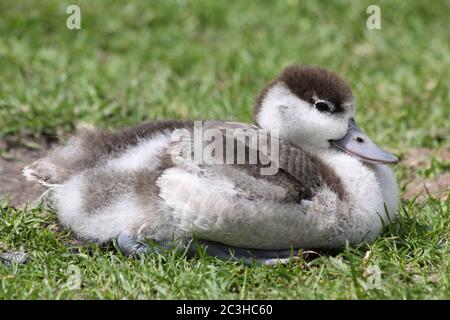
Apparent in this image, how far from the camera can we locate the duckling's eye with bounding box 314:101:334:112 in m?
4.14

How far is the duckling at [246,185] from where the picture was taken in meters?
3.72

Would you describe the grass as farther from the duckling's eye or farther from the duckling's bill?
the duckling's eye

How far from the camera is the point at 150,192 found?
377 centimetres

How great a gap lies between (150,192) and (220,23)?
4.27 metres

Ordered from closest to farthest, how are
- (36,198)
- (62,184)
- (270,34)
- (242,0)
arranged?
(62,184) → (36,198) → (270,34) → (242,0)

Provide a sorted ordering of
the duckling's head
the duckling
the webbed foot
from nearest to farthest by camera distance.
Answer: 1. the duckling
2. the webbed foot
3. the duckling's head

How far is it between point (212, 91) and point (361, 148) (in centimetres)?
241

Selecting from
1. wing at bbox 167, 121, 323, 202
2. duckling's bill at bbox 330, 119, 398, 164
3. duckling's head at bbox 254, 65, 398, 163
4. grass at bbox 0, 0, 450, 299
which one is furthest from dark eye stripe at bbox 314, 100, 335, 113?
grass at bbox 0, 0, 450, 299

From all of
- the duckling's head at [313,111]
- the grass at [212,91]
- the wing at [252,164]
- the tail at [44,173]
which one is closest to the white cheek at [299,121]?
the duckling's head at [313,111]

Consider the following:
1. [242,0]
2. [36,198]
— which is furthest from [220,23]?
[36,198]

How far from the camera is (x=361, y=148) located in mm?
4219

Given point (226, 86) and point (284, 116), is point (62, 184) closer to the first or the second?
point (284, 116)

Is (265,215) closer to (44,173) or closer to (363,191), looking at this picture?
(363,191)

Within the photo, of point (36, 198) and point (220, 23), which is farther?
point (220, 23)
